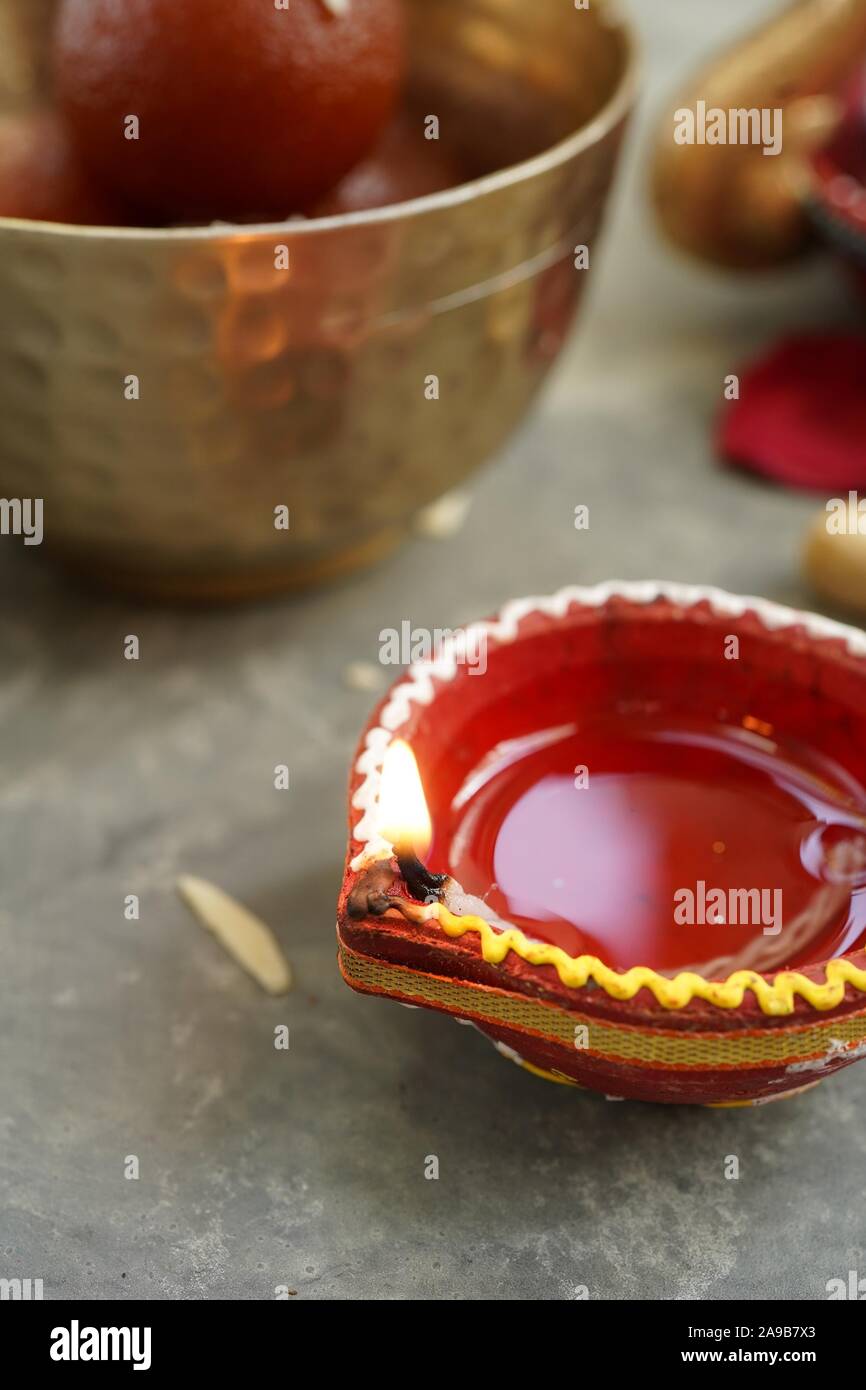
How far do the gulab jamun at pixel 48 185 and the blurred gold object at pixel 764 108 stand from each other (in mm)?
362

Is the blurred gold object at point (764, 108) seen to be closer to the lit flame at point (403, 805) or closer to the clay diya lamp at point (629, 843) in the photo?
the clay diya lamp at point (629, 843)

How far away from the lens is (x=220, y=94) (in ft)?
1.76

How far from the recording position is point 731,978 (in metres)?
0.37

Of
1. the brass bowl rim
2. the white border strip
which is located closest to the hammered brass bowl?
the brass bowl rim

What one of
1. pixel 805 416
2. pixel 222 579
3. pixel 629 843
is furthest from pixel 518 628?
pixel 805 416

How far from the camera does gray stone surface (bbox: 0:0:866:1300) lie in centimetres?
41

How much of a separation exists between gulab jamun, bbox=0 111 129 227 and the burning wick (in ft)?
0.98

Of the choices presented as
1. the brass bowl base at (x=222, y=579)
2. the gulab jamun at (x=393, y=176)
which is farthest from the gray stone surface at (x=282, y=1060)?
the gulab jamun at (x=393, y=176)

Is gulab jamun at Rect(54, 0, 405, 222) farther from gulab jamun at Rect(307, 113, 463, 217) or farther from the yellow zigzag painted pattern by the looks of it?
the yellow zigzag painted pattern

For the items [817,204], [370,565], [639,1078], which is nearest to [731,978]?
[639,1078]

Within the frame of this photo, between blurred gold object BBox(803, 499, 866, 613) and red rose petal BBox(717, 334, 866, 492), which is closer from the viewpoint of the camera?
blurred gold object BBox(803, 499, 866, 613)

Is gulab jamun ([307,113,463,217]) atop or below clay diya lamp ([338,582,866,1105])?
atop

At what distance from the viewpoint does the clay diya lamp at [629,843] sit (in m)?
0.37

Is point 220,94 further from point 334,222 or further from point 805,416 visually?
point 805,416
